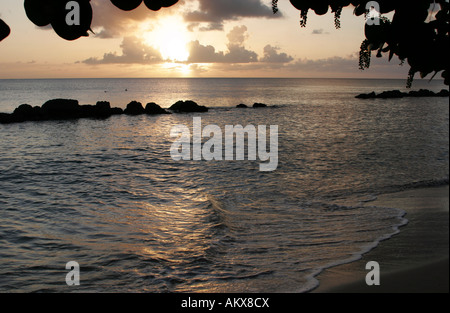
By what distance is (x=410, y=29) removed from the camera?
198 centimetres

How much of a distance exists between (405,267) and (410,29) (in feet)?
20.4

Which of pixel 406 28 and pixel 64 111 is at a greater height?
pixel 406 28

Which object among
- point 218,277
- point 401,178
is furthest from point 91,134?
point 218,277

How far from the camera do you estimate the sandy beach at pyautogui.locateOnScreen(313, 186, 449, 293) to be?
6.29 metres

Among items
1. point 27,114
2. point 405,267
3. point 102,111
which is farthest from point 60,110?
point 405,267

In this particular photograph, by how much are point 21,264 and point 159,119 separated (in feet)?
121

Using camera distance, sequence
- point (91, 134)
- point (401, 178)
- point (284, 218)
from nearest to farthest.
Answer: point (284, 218), point (401, 178), point (91, 134)

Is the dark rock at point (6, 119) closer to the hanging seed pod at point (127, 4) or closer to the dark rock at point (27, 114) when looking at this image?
the dark rock at point (27, 114)

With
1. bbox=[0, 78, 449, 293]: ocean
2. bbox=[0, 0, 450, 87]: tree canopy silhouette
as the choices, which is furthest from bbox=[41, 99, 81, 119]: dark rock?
bbox=[0, 0, 450, 87]: tree canopy silhouette

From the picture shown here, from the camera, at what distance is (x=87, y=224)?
11.3m

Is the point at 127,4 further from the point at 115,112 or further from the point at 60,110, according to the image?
the point at 115,112

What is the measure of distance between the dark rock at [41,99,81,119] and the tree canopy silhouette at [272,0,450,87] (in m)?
46.0

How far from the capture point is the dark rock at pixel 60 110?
43606 millimetres
